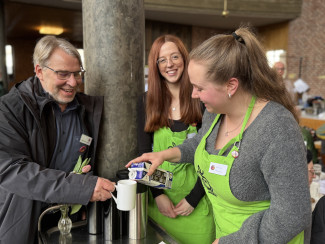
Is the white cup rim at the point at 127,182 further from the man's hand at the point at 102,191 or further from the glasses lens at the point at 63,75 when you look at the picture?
the glasses lens at the point at 63,75

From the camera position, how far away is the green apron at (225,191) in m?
1.13

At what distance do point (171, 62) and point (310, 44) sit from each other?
9132mm

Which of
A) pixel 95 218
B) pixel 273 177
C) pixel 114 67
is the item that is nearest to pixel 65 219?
pixel 95 218

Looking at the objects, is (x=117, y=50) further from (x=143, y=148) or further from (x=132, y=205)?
(x=132, y=205)

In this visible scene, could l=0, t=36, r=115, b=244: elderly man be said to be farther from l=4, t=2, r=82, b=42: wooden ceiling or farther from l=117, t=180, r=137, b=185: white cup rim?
l=4, t=2, r=82, b=42: wooden ceiling

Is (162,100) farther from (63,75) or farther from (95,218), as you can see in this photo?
(95,218)

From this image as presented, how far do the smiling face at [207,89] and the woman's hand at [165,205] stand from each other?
839 mm

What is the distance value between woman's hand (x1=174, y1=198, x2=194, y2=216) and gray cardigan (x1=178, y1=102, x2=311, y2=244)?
62 cm

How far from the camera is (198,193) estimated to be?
5.80 ft

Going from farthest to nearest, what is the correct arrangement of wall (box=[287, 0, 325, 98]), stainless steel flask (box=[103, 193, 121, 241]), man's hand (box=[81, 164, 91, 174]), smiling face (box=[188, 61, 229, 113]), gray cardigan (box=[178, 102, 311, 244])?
wall (box=[287, 0, 325, 98])
man's hand (box=[81, 164, 91, 174])
stainless steel flask (box=[103, 193, 121, 241])
smiling face (box=[188, 61, 229, 113])
gray cardigan (box=[178, 102, 311, 244])

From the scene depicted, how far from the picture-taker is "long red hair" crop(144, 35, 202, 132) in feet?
5.96

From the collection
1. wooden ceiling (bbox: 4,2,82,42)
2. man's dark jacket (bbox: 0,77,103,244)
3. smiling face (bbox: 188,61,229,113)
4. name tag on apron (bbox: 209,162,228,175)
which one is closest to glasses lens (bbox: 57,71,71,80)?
man's dark jacket (bbox: 0,77,103,244)

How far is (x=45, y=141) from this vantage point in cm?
146

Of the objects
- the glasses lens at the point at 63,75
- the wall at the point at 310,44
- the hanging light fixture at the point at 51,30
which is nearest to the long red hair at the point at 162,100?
the glasses lens at the point at 63,75
